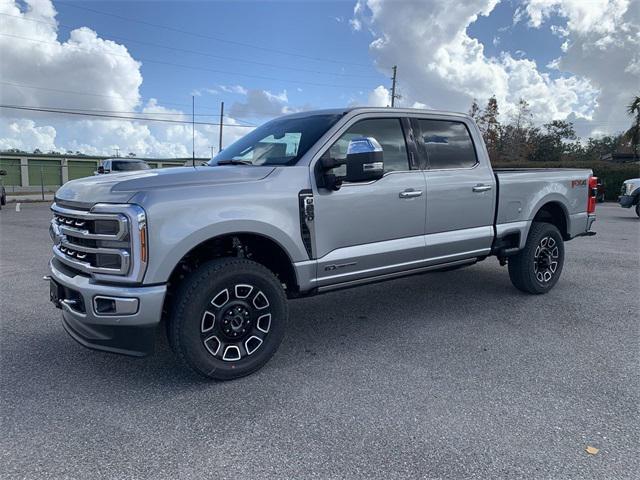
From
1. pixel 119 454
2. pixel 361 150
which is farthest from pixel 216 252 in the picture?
pixel 119 454

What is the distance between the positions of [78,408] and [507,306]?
4268mm

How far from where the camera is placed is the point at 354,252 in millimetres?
4078

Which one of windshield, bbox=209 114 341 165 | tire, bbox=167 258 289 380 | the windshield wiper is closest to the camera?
tire, bbox=167 258 289 380

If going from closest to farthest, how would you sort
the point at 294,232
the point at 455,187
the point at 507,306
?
the point at 294,232 < the point at 455,187 < the point at 507,306

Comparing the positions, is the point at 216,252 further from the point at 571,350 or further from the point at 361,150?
the point at 571,350

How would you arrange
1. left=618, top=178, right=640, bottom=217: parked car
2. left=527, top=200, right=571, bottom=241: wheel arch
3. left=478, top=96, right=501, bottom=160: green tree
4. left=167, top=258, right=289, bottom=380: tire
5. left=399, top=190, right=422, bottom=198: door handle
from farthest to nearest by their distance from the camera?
left=478, top=96, right=501, bottom=160: green tree
left=618, top=178, right=640, bottom=217: parked car
left=527, top=200, right=571, bottom=241: wheel arch
left=399, top=190, right=422, bottom=198: door handle
left=167, top=258, right=289, bottom=380: tire

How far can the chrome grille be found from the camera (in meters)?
3.04

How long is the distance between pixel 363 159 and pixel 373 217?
27.1 inches

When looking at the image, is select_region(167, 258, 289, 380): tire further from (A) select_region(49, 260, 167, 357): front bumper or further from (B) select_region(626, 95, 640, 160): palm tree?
(B) select_region(626, 95, 640, 160): palm tree

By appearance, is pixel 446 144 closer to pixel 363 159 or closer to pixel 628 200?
pixel 363 159

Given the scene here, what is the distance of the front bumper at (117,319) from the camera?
3.10m

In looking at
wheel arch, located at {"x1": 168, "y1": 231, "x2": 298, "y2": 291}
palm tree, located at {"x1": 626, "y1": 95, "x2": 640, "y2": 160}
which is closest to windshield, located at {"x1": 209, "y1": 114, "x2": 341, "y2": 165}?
wheel arch, located at {"x1": 168, "y1": 231, "x2": 298, "y2": 291}

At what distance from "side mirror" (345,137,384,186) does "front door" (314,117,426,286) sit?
318mm

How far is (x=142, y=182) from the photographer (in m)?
3.22
